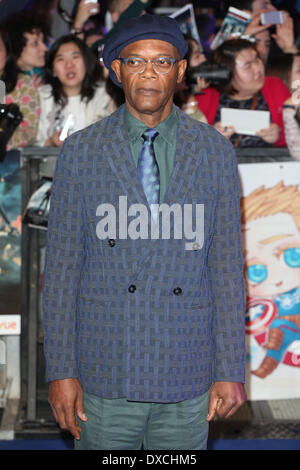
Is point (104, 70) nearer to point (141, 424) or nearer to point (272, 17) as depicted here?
point (272, 17)

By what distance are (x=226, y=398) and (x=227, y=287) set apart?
350 mm

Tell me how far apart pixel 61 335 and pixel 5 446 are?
218 centimetres

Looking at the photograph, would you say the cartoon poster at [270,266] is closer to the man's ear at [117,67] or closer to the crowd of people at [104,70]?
the crowd of people at [104,70]

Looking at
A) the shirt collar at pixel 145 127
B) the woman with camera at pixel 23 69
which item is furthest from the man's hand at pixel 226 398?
the woman with camera at pixel 23 69

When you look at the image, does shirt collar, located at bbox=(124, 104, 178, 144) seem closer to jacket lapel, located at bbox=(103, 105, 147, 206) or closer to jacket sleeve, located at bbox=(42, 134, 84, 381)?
jacket lapel, located at bbox=(103, 105, 147, 206)

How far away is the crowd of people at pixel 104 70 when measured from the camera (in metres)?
3.89

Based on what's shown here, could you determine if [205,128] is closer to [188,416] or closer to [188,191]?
[188,191]

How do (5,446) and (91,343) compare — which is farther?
(5,446)

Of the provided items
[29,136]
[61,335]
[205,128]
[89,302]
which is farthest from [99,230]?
[29,136]

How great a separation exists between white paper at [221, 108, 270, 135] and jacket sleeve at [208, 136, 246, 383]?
205cm

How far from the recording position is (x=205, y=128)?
6.80 feet

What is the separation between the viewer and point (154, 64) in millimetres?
1927

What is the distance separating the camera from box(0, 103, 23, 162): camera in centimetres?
389

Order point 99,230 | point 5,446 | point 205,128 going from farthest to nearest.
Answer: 1. point 5,446
2. point 205,128
3. point 99,230
